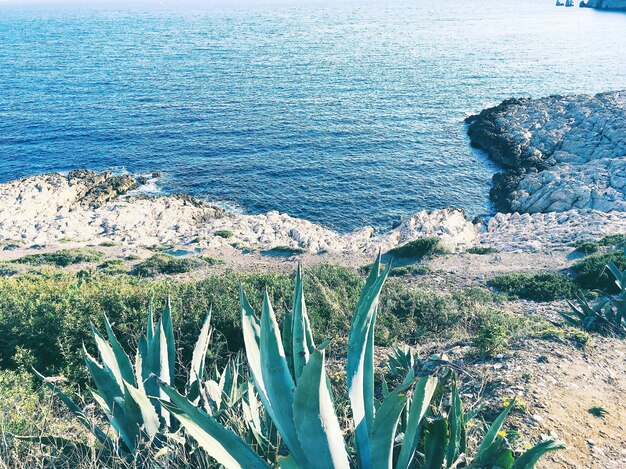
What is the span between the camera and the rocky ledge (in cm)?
2461

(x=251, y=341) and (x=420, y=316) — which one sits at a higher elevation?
(x=251, y=341)

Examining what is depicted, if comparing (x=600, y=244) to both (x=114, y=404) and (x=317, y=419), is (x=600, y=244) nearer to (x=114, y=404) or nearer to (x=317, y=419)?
(x=114, y=404)

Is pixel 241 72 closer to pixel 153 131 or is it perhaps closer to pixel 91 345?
pixel 153 131

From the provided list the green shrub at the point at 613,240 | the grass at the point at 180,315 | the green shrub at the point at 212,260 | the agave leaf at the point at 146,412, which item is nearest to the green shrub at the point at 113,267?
the green shrub at the point at 212,260

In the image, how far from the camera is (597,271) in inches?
629

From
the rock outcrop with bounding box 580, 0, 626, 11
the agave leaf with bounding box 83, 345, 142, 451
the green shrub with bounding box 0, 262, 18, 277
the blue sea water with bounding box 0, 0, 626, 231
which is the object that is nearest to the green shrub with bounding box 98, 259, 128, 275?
the green shrub with bounding box 0, 262, 18, 277

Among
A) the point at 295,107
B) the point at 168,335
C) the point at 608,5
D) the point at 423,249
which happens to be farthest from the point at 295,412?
the point at 608,5

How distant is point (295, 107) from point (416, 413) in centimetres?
4839

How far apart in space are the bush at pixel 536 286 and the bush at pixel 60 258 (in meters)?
16.6

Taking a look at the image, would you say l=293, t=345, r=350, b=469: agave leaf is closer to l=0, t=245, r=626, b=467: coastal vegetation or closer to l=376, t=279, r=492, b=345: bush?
l=0, t=245, r=626, b=467: coastal vegetation

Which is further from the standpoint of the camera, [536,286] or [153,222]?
[153,222]

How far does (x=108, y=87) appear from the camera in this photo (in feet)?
184

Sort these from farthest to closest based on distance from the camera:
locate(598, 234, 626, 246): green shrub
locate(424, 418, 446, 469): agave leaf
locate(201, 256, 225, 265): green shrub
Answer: locate(201, 256, 225, 265): green shrub < locate(598, 234, 626, 246): green shrub < locate(424, 418, 446, 469): agave leaf

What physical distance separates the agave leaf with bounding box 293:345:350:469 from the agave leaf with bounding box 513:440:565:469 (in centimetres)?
124
